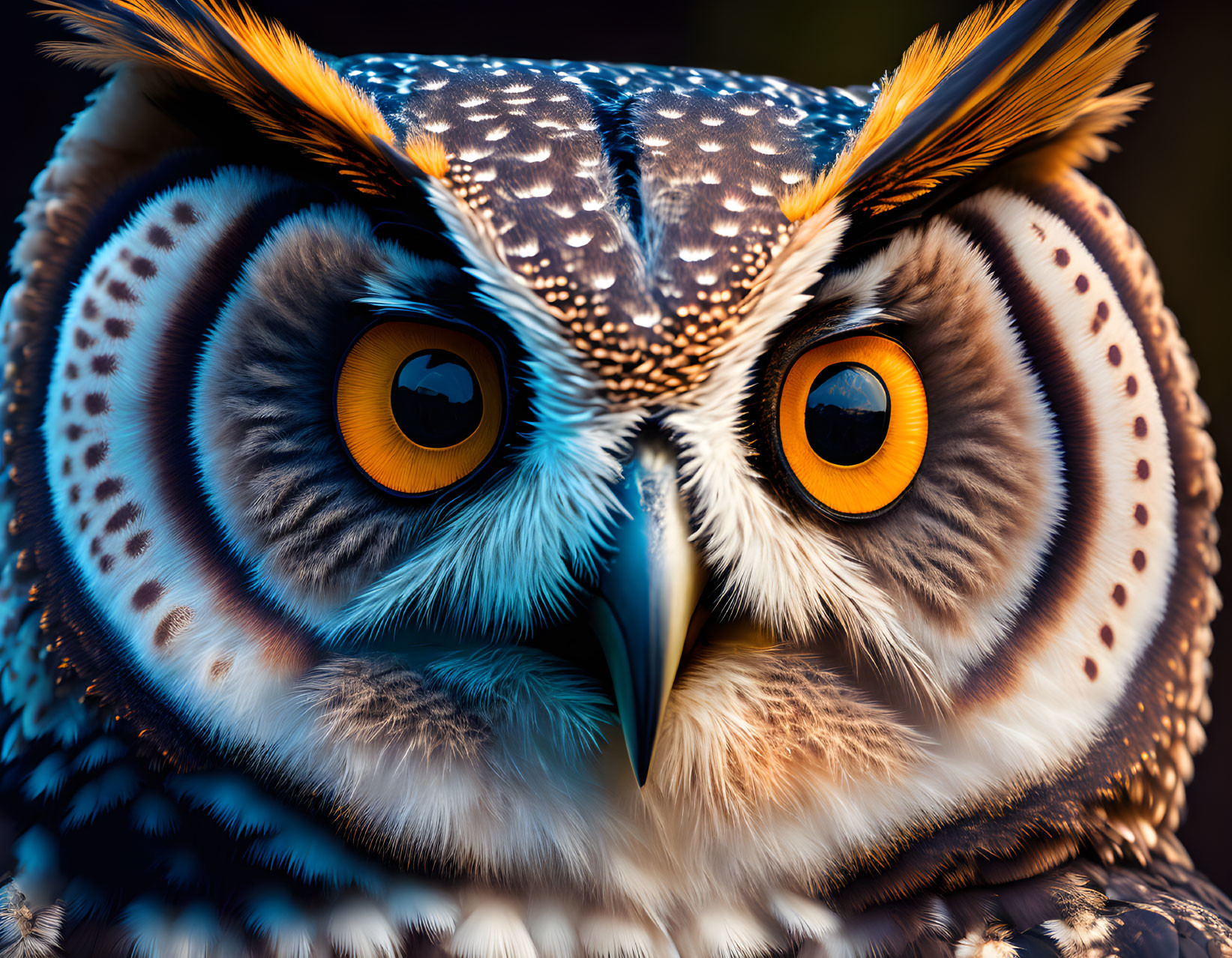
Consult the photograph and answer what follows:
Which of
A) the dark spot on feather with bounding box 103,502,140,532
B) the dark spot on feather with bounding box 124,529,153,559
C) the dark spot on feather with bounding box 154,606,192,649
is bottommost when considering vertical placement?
the dark spot on feather with bounding box 154,606,192,649

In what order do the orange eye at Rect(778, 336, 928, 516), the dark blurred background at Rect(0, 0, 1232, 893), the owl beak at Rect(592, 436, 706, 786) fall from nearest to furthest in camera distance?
the owl beak at Rect(592, 436, 706, 786) → the orange eye at Rect(778, 336, 928, 516) → the dark blurred background at Rect(0, 0, 1232, 893)

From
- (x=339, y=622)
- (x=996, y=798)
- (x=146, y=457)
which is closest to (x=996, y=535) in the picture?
(x=996, y=798)

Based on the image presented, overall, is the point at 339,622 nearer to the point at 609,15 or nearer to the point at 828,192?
the point at 828,192

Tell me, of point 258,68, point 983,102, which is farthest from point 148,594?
point 983,102

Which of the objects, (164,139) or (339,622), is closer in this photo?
(339,622)

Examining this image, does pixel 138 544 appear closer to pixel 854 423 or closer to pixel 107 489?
pixel 107 489

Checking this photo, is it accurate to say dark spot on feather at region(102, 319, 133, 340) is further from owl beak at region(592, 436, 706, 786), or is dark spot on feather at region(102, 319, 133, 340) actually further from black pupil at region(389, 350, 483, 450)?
owl beak at region(592, 436, 706, 786)

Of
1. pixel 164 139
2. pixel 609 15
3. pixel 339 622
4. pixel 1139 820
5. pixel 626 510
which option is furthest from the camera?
pixel 609 15

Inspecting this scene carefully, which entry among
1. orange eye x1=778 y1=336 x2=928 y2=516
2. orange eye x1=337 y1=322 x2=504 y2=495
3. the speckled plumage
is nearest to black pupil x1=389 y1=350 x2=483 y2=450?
orange eye x1=337 y1=322 x2=504 y2=495
